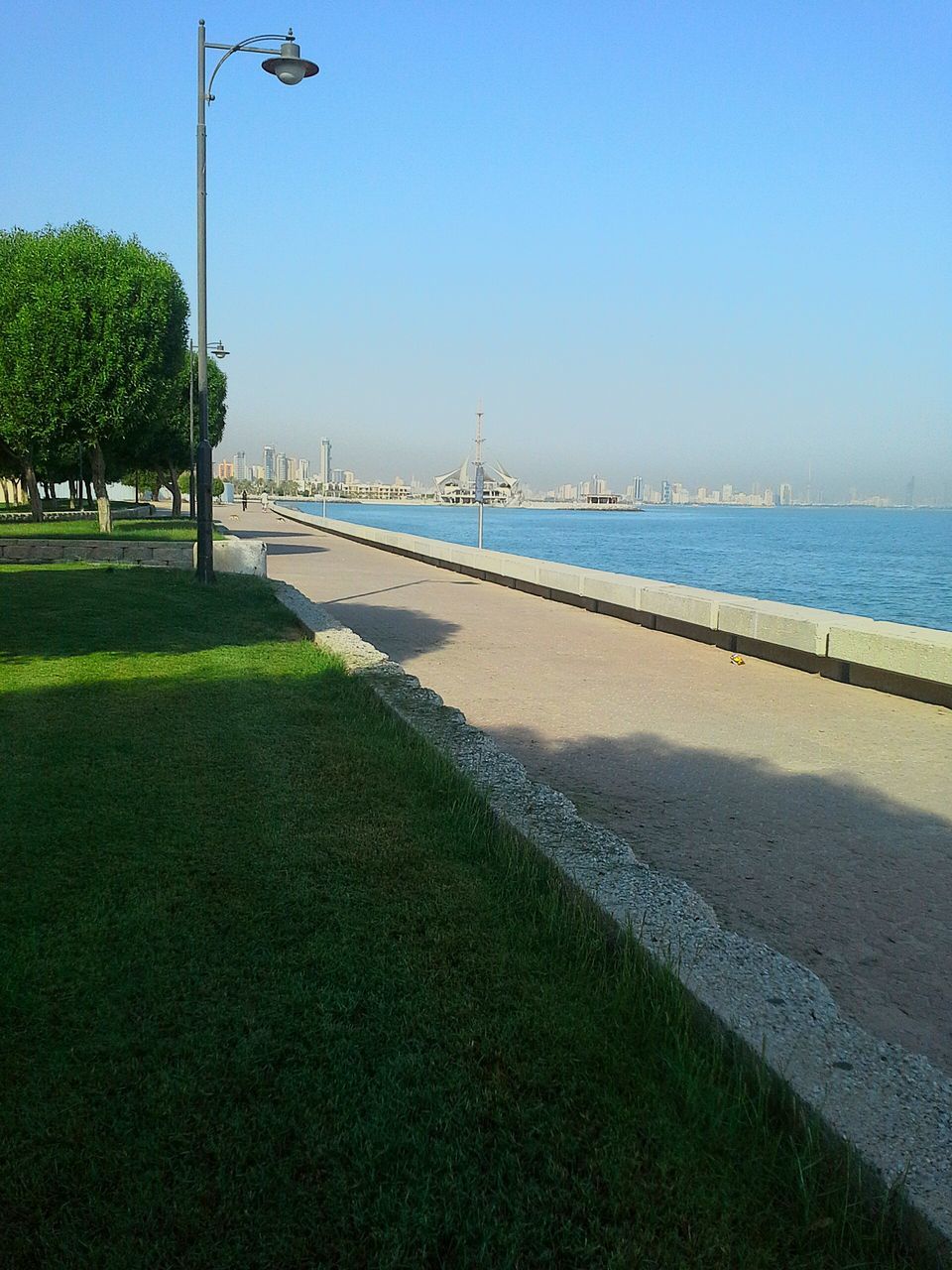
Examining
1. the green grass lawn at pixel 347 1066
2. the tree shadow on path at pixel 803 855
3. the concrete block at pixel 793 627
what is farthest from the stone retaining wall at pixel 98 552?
the green grass lawn at pixel 347 1066

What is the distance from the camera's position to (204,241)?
1525 centimetres

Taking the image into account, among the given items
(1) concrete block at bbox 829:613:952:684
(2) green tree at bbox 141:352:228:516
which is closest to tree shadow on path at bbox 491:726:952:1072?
(1) concrete block at bbox 829:613:952:684

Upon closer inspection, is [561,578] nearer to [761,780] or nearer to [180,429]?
[761,780]

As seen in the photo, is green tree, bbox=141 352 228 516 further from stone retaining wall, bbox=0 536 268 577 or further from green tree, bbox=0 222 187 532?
stone retaining wall, bbox=0 536 268 577

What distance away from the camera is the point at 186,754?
18.0ft

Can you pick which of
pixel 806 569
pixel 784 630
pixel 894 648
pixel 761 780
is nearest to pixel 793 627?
pixel 784 630

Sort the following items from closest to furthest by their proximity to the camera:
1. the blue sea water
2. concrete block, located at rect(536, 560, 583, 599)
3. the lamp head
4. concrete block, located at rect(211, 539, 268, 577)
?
the lamp head
concrete block, located at rect(536, 560, 583, 599)
concrete block, located at rect(211, 539, 268, 577)
the blue sea water

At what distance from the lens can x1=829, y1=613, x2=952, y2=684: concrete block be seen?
8.94m

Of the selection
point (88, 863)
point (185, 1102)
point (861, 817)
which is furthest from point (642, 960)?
point (861, 817)

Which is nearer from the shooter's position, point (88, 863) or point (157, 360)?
point (88, 863)

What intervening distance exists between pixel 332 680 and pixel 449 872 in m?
4.09

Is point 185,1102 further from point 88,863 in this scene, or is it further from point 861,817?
point 861,817

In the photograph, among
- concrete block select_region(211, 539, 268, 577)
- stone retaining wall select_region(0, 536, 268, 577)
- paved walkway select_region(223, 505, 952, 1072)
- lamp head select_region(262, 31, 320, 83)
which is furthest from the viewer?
stone retaining wall select_region(0, 536, 268, 577)

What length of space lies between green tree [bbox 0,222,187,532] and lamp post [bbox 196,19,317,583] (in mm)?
10555
